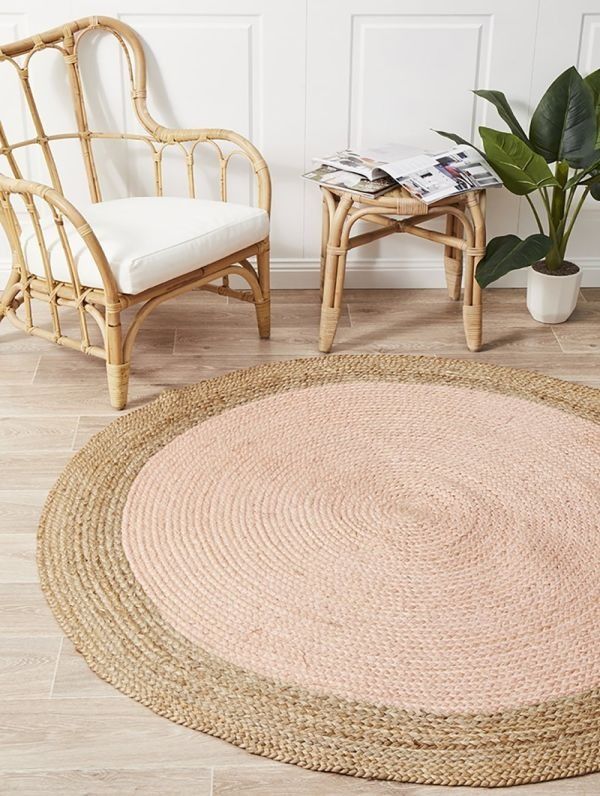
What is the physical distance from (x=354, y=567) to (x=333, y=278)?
1.05 metres

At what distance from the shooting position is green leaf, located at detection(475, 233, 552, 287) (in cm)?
290

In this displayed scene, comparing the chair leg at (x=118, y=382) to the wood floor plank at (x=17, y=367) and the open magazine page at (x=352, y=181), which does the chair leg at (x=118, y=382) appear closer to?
the wood floor plank at (x=17, y=367)

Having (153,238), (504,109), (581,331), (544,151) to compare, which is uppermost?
(504,109)

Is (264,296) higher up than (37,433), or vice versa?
(264,296)

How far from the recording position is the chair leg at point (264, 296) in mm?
3037

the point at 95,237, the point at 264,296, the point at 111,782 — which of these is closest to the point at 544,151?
the point at 264,296

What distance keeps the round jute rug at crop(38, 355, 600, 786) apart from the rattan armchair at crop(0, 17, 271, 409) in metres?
0.27

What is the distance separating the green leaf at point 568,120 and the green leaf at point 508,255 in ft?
0.79

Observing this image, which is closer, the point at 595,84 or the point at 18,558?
the point at 18,558

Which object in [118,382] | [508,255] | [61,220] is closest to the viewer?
[61,220]

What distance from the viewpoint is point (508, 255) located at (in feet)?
9.61

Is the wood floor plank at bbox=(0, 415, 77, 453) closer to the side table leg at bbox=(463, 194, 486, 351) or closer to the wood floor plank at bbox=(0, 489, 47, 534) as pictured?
the wood floor plank at bbox=(0, 489, 47, 534)

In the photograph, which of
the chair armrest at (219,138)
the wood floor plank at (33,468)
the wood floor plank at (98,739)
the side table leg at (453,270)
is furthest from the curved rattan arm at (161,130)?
the wood floor plank at (98,739)

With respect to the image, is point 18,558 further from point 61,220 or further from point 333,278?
point 333,278
